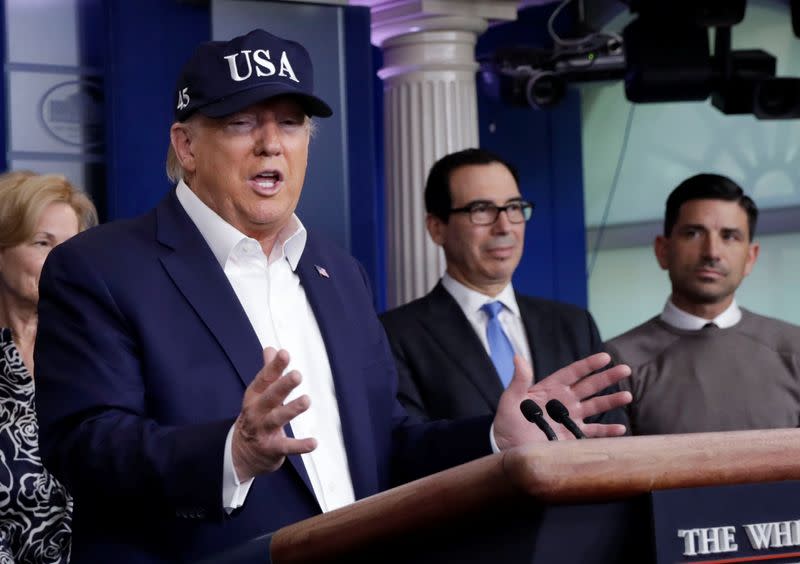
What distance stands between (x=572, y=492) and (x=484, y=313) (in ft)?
6.74

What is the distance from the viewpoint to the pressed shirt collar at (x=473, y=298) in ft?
10.3

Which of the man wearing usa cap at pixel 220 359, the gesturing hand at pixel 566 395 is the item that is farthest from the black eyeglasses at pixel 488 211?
the gesturing hand at pixel 566 395

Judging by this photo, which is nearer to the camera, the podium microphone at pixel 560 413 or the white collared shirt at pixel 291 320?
the podium microphone at pixel 560 413

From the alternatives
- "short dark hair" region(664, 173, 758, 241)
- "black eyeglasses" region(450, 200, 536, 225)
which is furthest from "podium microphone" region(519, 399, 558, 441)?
"short dark hair" region(664, 173, 758, 241)

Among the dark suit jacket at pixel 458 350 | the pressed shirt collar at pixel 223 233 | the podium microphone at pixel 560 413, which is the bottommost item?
the podium microphone at pixel 560 413

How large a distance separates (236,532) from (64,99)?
3143 mm

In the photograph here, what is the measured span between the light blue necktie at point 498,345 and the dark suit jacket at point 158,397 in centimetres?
110

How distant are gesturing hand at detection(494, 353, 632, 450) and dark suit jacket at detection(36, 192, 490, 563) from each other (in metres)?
0.11

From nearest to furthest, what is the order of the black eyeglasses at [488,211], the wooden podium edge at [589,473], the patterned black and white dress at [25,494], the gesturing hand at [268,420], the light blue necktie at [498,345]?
the wooden podium edge at [589,473] < the gesturing hand at [268,420] < the patterned black and white dress at [25,494] < the light blue necktie at [498,345] < the black eyeglasses at [488,211]

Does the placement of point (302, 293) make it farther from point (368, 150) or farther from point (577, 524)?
point (368, 150)

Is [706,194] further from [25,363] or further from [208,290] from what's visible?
[208,290]

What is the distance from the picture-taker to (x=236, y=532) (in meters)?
1.78

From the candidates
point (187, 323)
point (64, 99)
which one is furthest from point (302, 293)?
point (64, 99)

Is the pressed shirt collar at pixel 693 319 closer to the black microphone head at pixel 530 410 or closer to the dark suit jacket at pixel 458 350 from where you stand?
the dark suit jacket at pixel 458 350
